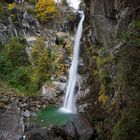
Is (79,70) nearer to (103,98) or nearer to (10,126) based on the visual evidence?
(103,98)

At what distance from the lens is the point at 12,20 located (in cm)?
3494

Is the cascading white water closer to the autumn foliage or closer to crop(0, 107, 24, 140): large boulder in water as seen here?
the autumn foliage

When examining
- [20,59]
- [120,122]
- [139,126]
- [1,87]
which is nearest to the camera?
[139,126]

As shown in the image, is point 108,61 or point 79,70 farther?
point 79,70

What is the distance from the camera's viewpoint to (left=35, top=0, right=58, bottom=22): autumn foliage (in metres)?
36.6

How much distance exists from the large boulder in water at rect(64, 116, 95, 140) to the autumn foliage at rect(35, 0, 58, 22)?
21565mm

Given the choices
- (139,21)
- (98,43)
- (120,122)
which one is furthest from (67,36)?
(120,122)

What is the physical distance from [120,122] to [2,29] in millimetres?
23645

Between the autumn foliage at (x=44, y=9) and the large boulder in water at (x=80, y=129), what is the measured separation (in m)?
21.6

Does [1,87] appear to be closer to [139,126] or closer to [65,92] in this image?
[65,92]

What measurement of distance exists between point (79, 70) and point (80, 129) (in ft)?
45.6

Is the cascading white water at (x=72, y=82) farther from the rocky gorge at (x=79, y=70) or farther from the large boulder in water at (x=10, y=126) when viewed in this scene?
the large boulder in water at (x=10, y=126)

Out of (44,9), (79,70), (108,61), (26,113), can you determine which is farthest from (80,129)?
(44,9)

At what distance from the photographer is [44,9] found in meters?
36.6
